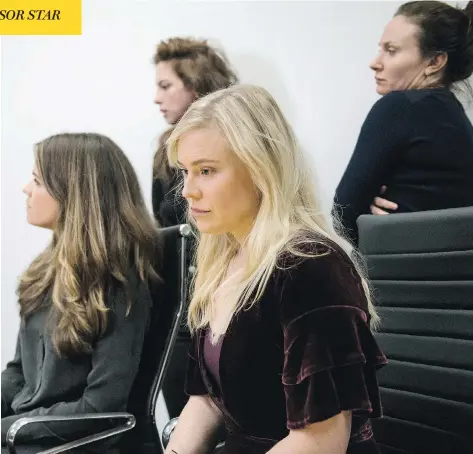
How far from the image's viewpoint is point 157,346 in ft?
4.67

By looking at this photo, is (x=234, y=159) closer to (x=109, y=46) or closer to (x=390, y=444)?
(x=390, y=444)

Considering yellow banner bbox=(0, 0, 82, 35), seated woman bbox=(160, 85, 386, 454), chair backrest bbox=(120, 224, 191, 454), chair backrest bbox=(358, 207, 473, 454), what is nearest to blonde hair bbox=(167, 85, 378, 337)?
seated woman bbox=(160, 85, 386, 454)

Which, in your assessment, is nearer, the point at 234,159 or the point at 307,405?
the point at 307,405

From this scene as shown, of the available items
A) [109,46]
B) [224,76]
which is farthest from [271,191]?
Result: [109,46]

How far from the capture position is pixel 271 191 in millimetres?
960

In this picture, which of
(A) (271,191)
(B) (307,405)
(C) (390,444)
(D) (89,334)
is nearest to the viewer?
(B) (307,405)

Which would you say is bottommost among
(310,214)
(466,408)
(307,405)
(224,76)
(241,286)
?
(466,408)

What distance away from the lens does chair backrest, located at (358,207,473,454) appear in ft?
3.57

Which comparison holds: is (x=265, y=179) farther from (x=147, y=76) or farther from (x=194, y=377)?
(x=147, y=76)

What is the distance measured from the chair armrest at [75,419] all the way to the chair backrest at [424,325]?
0.52 m

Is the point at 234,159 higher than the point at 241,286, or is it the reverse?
the point at 234,159

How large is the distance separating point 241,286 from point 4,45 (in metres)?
1.42

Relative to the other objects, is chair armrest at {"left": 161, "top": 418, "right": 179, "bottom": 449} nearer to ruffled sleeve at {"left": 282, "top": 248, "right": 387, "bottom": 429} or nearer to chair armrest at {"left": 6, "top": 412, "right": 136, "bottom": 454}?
chair armrest at {"left": 6, "top": 412, "right": 136, "bottom": 454}

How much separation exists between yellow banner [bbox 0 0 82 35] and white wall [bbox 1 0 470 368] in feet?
0.51
